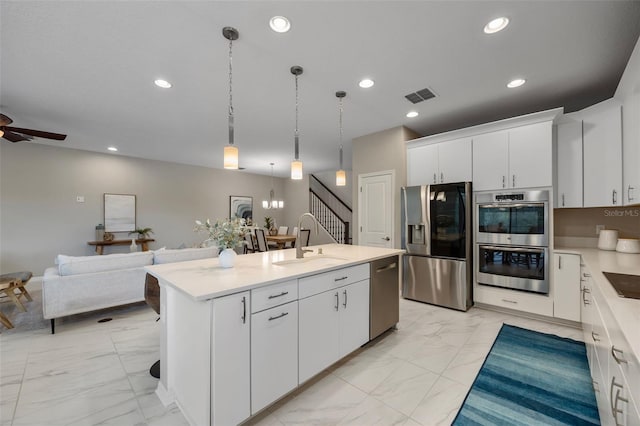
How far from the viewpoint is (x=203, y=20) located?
1897 millimetres

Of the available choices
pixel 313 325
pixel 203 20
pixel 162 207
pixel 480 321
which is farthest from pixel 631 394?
pixel 162 207

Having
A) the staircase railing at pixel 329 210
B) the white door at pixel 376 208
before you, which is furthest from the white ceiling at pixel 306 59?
the staircase railing at pixel 329 210

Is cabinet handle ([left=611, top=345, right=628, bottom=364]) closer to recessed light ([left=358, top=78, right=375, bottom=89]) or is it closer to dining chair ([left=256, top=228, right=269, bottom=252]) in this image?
recessed light ([left=358, top=78, right=375, bottom=89])

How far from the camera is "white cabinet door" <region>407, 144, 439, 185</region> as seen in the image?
3840 millimetres

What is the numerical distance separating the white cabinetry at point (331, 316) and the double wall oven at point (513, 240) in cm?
202

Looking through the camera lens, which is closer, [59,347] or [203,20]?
[203,20]

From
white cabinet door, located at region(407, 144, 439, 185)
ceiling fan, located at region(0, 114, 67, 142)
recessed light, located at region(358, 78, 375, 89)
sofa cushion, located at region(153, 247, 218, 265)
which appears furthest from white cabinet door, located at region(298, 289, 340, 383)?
ceiling fan, located at region(0, 114, 67, 142)

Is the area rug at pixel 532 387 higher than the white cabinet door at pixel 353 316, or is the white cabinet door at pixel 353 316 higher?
the white cabinet door at pixel 353 316

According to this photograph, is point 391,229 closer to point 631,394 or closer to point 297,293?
point 297,293

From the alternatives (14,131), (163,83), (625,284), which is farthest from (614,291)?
(14,131)

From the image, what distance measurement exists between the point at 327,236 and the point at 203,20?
6.88 m

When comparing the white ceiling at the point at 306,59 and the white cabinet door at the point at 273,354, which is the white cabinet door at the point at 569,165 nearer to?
the white ceiling at the point at 306,59

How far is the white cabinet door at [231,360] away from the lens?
139 cm

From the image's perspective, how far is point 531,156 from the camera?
3.09m
